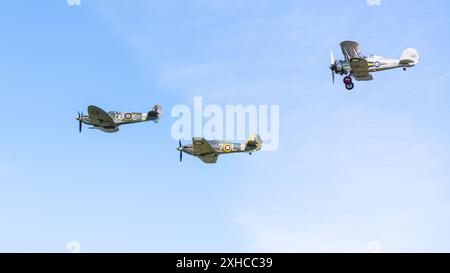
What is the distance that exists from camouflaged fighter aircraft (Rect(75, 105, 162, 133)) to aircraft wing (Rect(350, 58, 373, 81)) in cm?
2258

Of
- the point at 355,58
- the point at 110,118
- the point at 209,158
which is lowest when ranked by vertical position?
the point at 209,158

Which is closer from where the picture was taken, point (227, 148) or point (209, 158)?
point (227, 148)

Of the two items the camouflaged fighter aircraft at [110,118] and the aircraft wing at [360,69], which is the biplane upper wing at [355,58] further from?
the camouflaged fighter aircraft at [110,118]

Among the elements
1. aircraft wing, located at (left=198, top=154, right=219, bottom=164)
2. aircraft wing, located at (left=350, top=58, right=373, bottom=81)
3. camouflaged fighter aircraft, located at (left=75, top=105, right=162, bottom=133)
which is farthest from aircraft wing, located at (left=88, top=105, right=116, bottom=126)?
aircraft wing, located at (left=350, top=58, right=373, bottom=81)

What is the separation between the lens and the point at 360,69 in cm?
7675

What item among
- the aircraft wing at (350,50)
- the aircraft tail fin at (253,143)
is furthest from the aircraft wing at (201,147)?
the aircraft wing at (350,50)

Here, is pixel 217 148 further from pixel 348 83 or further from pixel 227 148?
pixel 348 83

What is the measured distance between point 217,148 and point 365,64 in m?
17.5

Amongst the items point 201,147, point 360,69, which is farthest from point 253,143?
point 360,69

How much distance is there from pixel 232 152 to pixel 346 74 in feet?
48.3

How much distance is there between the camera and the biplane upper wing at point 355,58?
7506cm

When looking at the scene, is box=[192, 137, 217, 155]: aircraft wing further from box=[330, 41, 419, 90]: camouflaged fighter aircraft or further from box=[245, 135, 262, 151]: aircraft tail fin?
box=[330, 41, 419, 90]: camouflaged fighter aircraft
